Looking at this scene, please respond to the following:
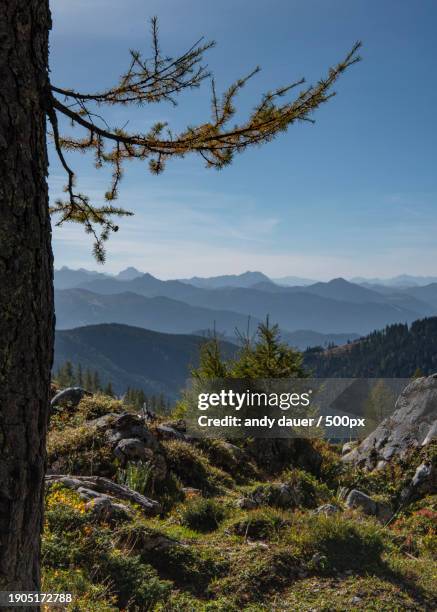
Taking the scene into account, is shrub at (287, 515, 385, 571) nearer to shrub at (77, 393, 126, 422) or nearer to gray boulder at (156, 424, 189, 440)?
gray boulder at (156, 424, 189, 440)

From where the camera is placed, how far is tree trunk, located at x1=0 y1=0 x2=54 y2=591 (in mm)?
3223

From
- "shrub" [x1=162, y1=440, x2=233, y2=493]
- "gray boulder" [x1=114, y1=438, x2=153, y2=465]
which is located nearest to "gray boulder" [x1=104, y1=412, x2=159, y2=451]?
"gray boulder" [x1=114, y1=438, x2=153, y2=465]

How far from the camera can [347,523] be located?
9.45 m

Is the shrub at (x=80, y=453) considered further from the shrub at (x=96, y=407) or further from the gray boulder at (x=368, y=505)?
the gray boulder at (x=368, y=505)

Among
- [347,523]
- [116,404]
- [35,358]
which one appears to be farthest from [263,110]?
[116,404]

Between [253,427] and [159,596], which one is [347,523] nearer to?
[159,596]

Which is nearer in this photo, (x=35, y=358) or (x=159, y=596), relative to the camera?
(x=35, y=358)

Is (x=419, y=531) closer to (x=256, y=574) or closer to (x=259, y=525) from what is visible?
(x=259, y=525)

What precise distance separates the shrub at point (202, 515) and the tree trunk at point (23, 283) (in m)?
6.70

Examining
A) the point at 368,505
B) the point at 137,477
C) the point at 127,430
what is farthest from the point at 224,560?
the point at 368,505

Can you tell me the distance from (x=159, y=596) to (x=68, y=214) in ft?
16.2

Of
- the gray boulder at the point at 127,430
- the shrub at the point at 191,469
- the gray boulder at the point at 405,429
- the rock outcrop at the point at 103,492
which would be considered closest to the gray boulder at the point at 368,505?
the gray boulder at the point at 405,429

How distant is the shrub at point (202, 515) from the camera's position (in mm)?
9922

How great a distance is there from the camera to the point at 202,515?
10.1m
